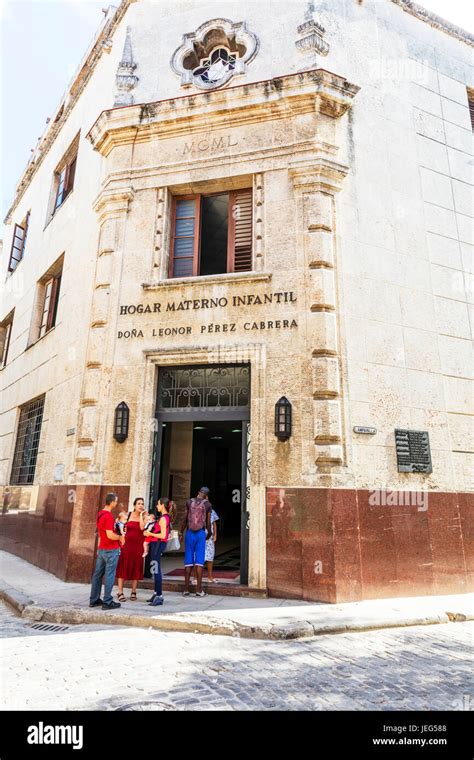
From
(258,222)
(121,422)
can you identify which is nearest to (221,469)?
(121,422)

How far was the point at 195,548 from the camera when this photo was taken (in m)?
7.44

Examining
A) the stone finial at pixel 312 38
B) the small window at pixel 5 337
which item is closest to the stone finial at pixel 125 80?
the stone finial at pixel 312 38

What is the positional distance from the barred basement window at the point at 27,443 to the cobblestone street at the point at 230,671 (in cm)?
671

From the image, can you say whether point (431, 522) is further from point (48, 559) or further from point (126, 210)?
point (126, 210)

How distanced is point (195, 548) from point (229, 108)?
27.4 feet

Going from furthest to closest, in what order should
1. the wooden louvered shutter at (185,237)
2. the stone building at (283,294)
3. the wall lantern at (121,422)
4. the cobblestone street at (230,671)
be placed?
the wooden louvered shutter at (185,237) < the wall lantern at (121,422) < the stone building at (283,294) < the cobblestone street at (230,671)

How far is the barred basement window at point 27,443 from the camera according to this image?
12.0m

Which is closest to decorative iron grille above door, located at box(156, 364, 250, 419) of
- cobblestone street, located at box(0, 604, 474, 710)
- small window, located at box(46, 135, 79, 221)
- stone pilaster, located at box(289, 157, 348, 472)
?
stone pilaster, located at box(289, 157, 348, 472)

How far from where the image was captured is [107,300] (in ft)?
30.4

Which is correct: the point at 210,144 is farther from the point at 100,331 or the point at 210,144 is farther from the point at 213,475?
the point at 213,475

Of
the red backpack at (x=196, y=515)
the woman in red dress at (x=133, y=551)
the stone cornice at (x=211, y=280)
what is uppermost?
the stone cornice at (x=211, y=280)

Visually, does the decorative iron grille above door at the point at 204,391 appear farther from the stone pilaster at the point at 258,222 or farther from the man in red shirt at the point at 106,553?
the man in red shirt at the point at 106,553

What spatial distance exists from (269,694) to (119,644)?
6.75 ft

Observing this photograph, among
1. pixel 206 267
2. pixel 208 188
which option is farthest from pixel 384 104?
pixel 206 267
